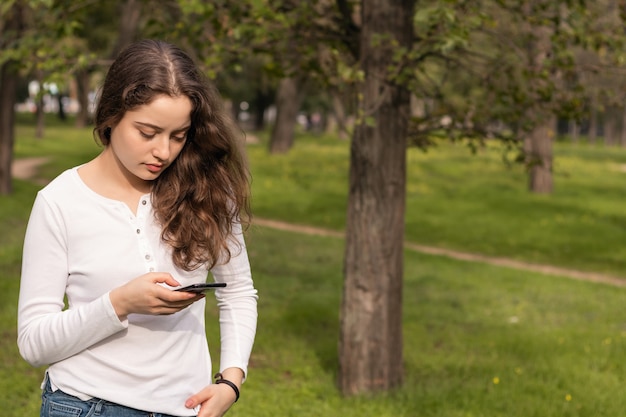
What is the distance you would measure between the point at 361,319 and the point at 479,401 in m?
1.00

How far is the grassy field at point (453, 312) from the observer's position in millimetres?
6156

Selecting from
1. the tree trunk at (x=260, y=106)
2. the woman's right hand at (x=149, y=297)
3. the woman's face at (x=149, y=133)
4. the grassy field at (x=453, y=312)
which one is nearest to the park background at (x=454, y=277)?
the grassy field at (x=453, y=312)

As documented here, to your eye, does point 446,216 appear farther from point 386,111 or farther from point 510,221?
point 386,111

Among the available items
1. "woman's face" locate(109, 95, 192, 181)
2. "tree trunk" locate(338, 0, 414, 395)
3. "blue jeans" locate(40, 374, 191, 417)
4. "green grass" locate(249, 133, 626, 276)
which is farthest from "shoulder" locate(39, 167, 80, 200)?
"green grass" locate(249, 133, 626, 276)

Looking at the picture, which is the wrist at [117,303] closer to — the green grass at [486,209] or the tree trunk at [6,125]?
the green grass at [486,209]

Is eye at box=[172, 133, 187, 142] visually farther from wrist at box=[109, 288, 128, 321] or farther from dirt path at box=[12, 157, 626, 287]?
dirt path at box=[12, 157, 626, 287]

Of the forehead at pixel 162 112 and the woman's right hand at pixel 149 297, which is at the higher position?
the forehead at pixel 162 112

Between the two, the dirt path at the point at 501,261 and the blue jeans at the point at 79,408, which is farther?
the dirt path at the point at 501,261

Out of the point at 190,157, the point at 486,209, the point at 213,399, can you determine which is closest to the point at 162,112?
the point at 190,157

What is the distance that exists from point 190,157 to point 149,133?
23 cm

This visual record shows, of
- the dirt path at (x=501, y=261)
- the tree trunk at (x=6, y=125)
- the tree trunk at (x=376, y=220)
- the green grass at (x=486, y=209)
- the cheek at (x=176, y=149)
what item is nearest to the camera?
the cheek at (x=176, y=149)

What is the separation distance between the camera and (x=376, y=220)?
6.07m

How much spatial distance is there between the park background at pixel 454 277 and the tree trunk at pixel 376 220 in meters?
0.15

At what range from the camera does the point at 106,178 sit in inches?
90.7
